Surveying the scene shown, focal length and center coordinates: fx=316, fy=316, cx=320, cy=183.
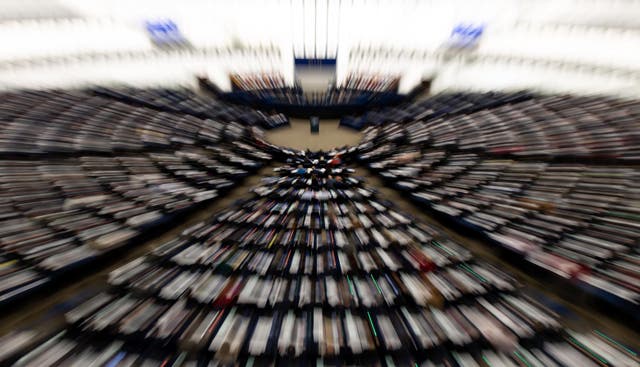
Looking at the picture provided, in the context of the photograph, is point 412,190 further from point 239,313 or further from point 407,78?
point 407,78

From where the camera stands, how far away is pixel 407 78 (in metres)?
14.4

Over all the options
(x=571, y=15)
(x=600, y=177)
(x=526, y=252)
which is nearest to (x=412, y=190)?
(x=526, y=252)

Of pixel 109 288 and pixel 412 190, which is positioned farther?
pixel 412 190

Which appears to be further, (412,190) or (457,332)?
(412,190)

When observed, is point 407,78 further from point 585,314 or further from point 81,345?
point 81,345

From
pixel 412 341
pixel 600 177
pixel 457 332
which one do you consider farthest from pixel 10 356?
pixel 600 177

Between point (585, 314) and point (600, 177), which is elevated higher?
point (600, 177)

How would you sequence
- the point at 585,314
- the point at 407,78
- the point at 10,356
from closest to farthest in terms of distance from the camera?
the point at 10,356 < the point at 585,314 < the point at 407,78

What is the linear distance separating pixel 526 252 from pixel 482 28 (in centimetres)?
1387

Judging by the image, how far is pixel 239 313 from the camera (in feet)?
11.8

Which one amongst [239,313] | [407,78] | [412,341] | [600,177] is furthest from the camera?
[407,78]

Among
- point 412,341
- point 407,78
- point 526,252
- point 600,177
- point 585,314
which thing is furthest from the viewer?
point 407,78

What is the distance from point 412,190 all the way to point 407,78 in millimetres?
9344

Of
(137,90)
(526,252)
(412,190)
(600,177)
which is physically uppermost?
(137,90)
